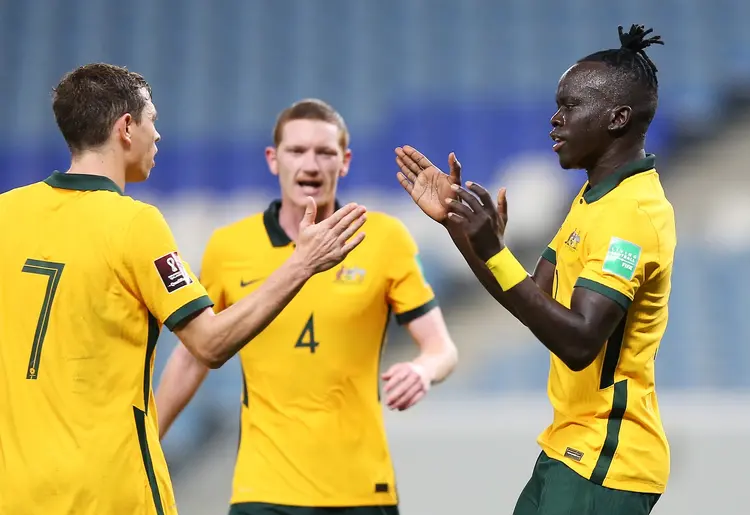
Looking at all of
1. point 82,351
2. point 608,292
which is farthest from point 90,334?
point 608,292

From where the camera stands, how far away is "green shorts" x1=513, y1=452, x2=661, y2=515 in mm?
2555

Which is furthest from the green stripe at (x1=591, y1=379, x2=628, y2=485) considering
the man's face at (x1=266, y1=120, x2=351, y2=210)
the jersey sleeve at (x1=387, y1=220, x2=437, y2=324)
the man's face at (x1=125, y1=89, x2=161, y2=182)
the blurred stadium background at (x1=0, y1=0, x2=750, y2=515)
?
the blurred stadium background at (x1=0, y1=0, x2=750, y2=515)

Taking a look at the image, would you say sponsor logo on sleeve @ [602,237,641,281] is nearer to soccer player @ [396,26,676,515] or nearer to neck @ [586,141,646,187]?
soccer player @ [396,26,676,515]

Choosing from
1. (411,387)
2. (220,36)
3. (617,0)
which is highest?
(617,0)

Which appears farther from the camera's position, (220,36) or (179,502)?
(220,36)

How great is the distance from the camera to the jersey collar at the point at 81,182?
2.63 metres

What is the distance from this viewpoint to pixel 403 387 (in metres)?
3.15

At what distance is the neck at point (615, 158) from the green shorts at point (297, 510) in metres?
1.44

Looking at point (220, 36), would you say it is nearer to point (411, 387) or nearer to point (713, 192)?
point (713, 192)

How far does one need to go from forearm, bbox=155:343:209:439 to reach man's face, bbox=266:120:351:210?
72 cm

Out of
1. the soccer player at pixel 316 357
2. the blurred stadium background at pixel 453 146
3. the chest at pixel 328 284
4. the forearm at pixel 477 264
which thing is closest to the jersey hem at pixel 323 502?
the soccer player at pixel 316 357

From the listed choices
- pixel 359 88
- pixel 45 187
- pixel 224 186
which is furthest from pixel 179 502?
pixel 45 187

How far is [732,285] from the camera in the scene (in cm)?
733

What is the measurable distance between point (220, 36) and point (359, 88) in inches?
51.2
